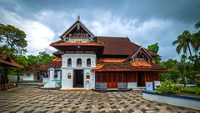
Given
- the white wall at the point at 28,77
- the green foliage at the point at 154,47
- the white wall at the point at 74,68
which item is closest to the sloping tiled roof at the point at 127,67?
the white wall at the point at 74,68

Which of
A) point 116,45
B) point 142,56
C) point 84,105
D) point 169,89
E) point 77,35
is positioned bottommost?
point 84,105

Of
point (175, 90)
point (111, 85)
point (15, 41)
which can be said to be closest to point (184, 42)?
point (111, 85)

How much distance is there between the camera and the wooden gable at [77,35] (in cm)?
2445

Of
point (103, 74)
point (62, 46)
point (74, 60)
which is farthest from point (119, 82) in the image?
point (62, 46)

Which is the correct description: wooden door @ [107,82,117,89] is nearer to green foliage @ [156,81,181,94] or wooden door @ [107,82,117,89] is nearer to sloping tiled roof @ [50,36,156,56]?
sloping tiled roof @ [50,36,156,56]

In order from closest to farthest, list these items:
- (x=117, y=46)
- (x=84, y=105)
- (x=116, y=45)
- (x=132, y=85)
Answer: (x=84, y=105) < (x=132, y=85) < (x=117, y=46) < (x=116, y=45)

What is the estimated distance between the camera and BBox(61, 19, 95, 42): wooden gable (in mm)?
24453

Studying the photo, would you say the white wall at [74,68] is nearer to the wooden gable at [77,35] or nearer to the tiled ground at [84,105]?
the wooden gable at [77,35]

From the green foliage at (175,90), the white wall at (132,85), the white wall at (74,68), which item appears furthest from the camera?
the white wall at (132,85)

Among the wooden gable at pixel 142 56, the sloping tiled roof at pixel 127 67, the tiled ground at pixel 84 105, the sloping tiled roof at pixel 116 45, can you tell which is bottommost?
the tiled ground at pixel 84 105

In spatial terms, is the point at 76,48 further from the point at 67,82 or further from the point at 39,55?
the point at 39,55

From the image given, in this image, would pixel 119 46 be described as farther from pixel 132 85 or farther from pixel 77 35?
pixel 77 35

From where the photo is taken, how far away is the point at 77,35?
24.8m

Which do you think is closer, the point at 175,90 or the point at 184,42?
the point at 175,90
